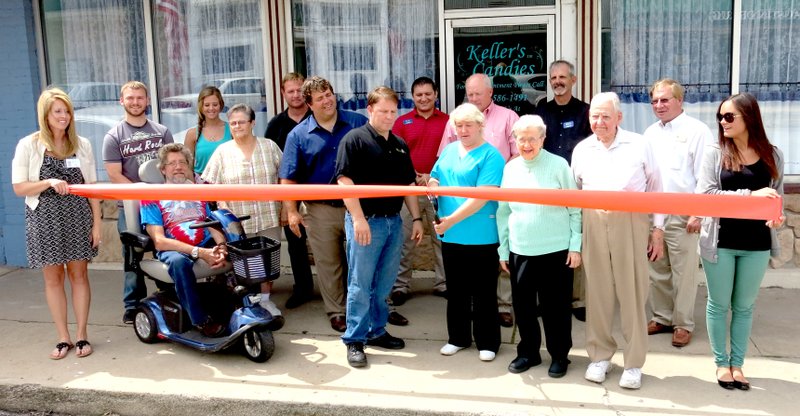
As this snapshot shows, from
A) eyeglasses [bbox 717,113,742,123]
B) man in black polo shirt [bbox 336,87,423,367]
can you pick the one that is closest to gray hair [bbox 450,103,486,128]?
man in black polo shirt [bbox 336,87,423,367]

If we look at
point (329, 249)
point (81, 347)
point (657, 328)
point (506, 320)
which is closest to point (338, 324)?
point (329, 249)

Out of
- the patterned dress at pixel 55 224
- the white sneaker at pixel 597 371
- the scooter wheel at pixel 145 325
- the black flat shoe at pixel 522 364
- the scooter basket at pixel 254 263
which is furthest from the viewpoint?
the scooter wheel at pixel 145 325

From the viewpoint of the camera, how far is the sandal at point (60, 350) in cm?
516

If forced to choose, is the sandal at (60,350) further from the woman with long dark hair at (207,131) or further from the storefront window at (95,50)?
the storefront window at (95,50)

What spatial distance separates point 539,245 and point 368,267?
1.15 meters


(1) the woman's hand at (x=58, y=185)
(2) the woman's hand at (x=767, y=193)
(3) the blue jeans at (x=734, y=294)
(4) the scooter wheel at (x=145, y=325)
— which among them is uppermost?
(1) the woman's hand at (x=58, y=185)

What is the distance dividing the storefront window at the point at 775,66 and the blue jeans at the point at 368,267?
3845 mm

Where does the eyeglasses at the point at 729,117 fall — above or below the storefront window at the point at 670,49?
below

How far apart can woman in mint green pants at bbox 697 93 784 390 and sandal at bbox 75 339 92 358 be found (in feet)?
13.5

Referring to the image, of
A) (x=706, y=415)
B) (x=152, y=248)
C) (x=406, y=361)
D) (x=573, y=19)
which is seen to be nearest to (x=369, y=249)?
(x=406, y=361)

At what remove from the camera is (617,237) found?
441 cm

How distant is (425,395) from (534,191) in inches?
53.9

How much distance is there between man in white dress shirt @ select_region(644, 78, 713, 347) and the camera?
5.16 m

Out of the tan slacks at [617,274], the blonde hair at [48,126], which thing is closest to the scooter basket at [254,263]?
the blonde hair at [48,126]
